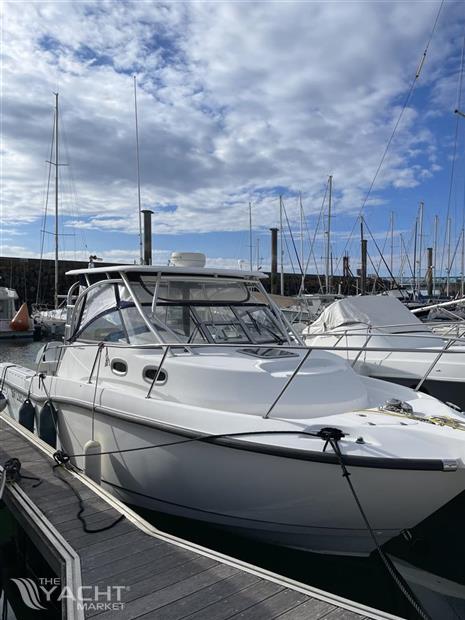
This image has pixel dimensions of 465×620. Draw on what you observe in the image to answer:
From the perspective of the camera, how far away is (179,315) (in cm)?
560

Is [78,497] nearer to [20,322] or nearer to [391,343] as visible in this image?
[391,343]

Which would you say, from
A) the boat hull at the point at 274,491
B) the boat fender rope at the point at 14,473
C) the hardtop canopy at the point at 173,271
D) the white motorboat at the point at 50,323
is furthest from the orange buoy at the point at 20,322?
the boat hull at the point at 274,491

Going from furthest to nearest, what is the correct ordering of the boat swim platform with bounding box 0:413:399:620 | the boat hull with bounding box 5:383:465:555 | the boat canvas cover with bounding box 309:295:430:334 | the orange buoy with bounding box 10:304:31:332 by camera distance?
the orange buoy with bounding box 10:304:31:332
the boat canvas cover with bounding box 309:295:430:334
the boat hull with bounding box 5:383:465:555
the boat swim platform with bounding box 0:413:399:620

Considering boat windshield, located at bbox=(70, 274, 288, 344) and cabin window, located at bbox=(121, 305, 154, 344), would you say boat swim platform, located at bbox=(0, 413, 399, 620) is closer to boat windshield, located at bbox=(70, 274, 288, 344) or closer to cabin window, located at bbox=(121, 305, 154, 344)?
cabin window, located at bbox=(121, 305, 154, 344)

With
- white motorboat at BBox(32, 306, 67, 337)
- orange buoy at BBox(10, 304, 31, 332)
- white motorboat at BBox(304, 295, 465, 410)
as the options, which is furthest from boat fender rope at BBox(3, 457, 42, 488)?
orange buoy at BBox(10, 304, 31, 332)

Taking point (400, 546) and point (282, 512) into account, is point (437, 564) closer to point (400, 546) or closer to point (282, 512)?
point (400, 546)

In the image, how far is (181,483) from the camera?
4312 millimetres

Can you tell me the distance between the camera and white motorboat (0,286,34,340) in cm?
2492

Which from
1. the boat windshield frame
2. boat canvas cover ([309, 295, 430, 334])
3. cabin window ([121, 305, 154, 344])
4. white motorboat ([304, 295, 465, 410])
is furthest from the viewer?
boat canvas cover ([309, 295, 430, 334])

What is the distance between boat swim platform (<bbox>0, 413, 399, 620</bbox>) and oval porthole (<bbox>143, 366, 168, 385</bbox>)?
1.12 metres

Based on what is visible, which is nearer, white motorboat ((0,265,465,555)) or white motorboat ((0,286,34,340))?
white motorboat ((0,265,465,555))

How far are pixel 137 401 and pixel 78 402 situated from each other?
3.51 ft

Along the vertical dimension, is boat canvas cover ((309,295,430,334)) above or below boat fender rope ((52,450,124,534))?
above

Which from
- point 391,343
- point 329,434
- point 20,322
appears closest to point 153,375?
point 329,434
